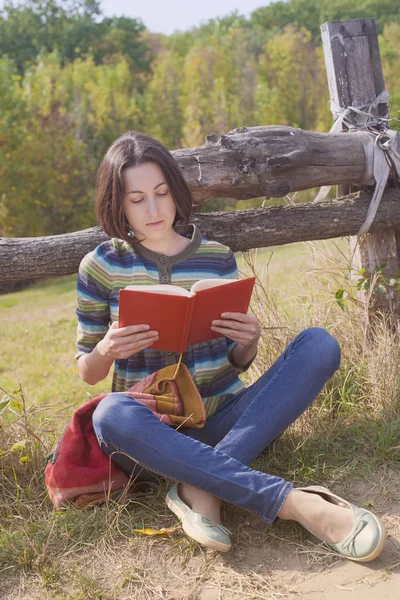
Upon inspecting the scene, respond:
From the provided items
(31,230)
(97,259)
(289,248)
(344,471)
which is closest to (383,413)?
(344,471)

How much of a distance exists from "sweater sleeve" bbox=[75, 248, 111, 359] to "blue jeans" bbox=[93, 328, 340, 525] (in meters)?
0.28

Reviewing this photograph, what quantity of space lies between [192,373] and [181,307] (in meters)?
0.45

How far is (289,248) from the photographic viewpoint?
1032 centimetres

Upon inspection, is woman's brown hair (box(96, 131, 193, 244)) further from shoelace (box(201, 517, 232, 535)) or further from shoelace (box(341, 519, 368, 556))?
shoelace (box(341, 519, 368, 556))

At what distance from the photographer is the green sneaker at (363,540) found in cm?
185

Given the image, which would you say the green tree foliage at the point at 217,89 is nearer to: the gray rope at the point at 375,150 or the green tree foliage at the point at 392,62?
the green tree foliage at the point at 392,62

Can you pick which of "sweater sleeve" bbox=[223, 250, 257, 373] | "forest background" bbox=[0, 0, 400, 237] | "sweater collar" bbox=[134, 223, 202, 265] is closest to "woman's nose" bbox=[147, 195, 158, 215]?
"sweater collar" bbox=[134, 223, 202, 265]

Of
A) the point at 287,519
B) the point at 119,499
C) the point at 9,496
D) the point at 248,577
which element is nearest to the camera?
the point at 248,577

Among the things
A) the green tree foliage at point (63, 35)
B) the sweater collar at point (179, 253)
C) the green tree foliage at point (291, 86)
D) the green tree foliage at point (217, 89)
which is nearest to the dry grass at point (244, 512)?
the sweater collar at point (179, 253)

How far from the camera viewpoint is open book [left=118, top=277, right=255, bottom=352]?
1.99 meters

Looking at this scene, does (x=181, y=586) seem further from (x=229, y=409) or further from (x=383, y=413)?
(x=383, y=413)

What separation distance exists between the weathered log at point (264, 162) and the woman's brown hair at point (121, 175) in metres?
0.43

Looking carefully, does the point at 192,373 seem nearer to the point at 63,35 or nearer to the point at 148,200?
the point at 148,200

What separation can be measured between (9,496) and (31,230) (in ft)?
41.9
